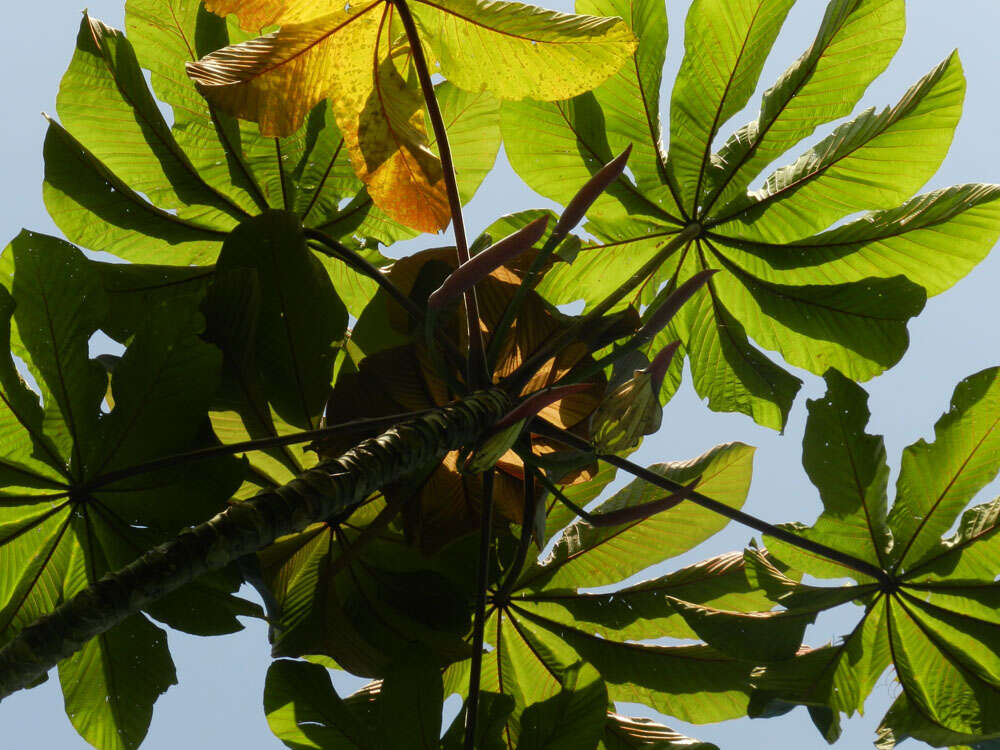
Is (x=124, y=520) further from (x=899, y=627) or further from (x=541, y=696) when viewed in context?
(x=899, y=627)

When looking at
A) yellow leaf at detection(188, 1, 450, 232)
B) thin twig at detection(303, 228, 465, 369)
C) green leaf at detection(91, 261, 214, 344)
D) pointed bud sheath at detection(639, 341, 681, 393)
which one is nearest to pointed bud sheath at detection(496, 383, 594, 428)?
pointed bud sheath at detection(639, 341, 681, 393)

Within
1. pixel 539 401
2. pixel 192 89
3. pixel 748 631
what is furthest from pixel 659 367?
pixel 192 89

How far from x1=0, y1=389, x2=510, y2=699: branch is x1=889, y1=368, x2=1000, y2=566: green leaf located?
86 centimetres

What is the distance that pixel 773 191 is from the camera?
5.49ft

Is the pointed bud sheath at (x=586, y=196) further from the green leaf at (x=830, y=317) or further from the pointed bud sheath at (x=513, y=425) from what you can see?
the green leaf at (x=830, y=317)

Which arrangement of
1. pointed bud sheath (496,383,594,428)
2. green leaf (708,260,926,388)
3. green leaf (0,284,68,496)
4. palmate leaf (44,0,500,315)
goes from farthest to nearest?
green leaf (708,260,926,388) → palmate leaf (44,0,500,315) → green leaf (0,284,68,496) → pointed bud sheath (496,383,594,428)

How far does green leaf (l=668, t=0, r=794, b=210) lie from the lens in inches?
60.8

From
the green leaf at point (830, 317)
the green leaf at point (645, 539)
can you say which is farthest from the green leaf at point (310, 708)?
the green leaf at point (830, 317)

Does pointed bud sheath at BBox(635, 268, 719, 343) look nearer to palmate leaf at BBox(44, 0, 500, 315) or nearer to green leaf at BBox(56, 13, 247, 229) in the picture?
palmate leaf at BBox(44, 0, 500, 315)

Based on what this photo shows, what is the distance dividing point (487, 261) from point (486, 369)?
0.82 feet

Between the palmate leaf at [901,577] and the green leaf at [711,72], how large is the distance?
554mm

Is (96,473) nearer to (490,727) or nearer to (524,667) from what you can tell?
(490,727)

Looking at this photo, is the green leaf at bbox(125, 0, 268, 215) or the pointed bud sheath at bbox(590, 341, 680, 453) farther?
the green leaf at bbox(125, 0, 268, 215)

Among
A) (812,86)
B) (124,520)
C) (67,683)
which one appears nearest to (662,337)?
(812,86)
